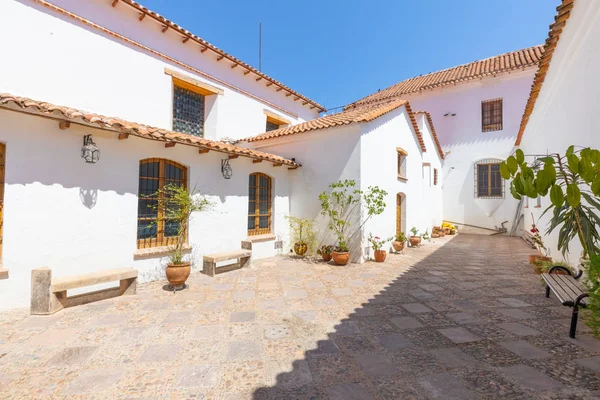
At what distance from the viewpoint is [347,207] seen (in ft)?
26.4

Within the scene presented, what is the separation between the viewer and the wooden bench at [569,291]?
3344mm

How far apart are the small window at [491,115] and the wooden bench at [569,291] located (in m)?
12.6

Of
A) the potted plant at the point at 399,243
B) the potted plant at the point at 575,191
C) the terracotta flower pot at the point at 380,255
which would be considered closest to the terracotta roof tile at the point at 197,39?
the potted plant at the point at 399,243

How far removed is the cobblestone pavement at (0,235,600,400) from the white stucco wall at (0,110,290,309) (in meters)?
0.77

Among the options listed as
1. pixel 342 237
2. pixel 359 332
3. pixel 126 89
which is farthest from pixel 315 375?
pixel 126 89

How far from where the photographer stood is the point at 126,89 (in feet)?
24.2

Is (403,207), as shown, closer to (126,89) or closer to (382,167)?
(382,167)

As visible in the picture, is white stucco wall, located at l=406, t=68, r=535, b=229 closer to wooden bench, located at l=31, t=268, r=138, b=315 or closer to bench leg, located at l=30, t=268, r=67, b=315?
wooden bench, located at l=31, t=268, r=138, b=315

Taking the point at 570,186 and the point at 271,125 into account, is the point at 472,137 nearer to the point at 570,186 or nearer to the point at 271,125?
the point at 271,125

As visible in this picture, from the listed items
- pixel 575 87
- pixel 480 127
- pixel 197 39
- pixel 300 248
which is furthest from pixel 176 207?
pixel 480 127

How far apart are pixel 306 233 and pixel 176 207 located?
156 inches

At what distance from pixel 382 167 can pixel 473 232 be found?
9446mm

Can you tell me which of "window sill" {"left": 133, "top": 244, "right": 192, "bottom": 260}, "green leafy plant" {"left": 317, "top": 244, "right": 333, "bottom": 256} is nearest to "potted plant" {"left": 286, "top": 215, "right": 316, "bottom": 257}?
"green leafy plant" {"left": 317, "top": 244, "right": 333, "bottom": 256}

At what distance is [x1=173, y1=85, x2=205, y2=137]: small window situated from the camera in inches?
344
